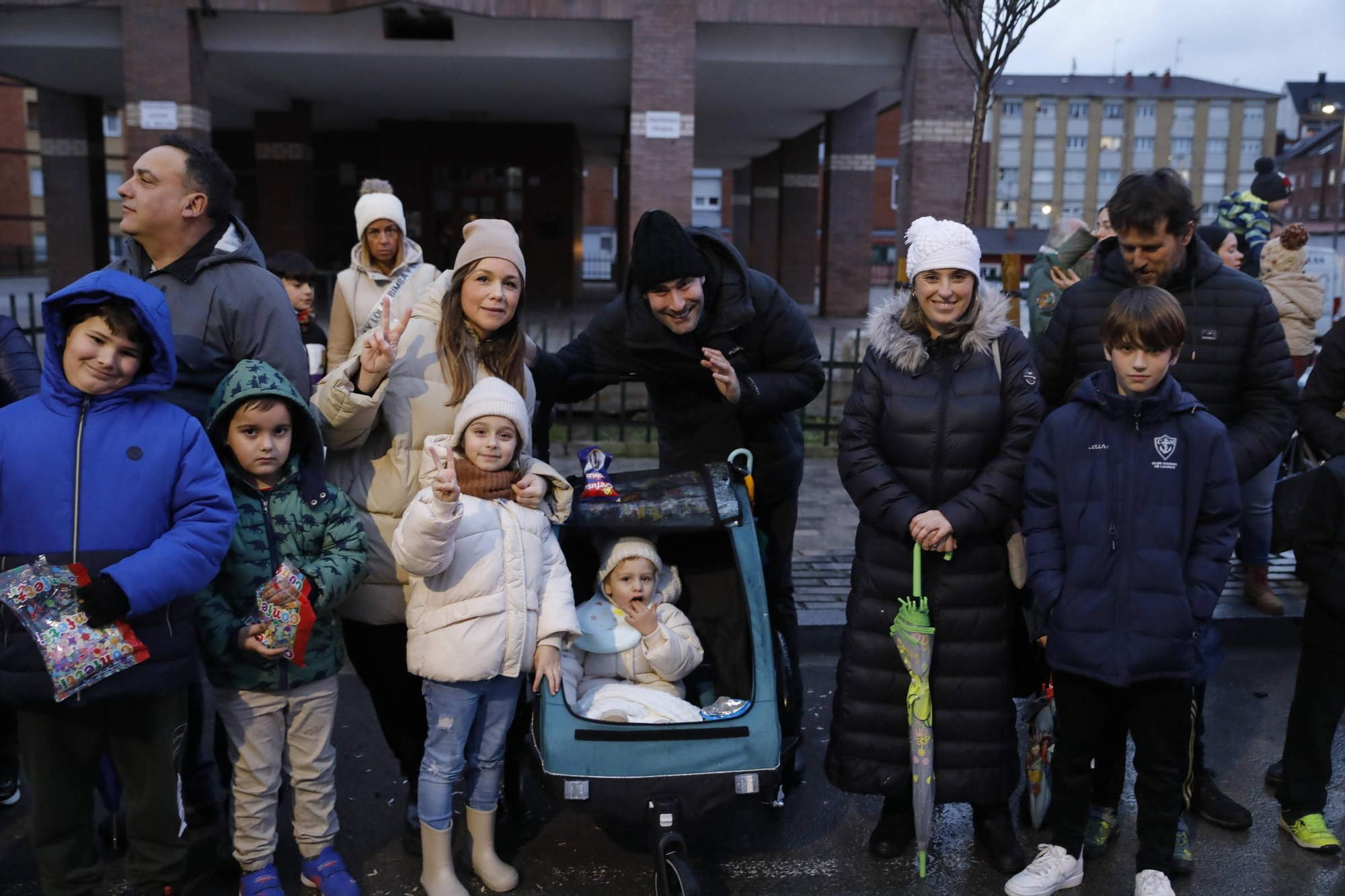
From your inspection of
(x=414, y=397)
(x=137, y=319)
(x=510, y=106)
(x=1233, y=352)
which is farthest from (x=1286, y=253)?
(x=510, y=106)

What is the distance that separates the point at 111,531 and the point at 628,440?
286 inches

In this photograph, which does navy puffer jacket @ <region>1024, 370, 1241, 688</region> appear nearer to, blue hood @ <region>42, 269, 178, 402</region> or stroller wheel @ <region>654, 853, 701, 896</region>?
stroller wheel @ <region>654, 853, 701, 896</region>

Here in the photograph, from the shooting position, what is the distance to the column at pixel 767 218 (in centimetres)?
2889

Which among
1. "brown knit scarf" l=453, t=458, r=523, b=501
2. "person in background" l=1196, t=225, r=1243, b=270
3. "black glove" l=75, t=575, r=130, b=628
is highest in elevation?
"person in background" l=1196, t=225, r=1243, b=270

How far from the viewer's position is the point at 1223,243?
546cm

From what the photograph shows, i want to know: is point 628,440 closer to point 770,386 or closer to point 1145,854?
point 770,386

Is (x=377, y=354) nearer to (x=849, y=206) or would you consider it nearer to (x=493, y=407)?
(x=493, y=407)

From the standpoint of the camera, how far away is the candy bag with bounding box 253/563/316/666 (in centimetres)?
304

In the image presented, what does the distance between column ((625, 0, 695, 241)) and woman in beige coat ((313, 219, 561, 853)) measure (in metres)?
→ 12.8

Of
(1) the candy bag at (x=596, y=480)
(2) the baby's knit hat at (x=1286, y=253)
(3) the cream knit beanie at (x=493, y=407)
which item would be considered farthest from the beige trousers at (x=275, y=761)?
(2) the baby's knit hat at (x=1286, y=253)

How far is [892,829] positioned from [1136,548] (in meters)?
1.28

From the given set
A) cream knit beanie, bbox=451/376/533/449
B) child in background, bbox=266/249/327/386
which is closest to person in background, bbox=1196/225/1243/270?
cream knit beanie, bbox=451/376/533/449

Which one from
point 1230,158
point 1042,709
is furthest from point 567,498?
point 1230,158

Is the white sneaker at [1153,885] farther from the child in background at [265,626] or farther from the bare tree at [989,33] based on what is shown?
the bare tree at [989,33]
